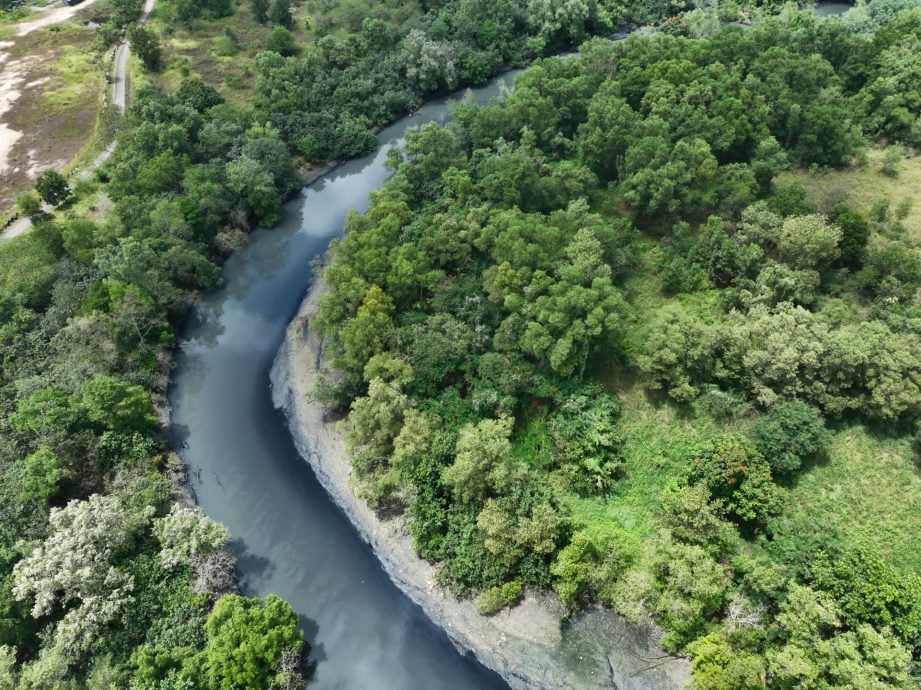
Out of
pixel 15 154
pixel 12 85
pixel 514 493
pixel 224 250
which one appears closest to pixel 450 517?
pixel 514 493

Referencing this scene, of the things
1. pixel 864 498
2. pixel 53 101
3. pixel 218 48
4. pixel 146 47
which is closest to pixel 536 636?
pixel 864 498

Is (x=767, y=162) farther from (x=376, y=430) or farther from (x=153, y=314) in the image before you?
(x=153, y=314)

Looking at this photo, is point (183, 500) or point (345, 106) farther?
point (345, 106)

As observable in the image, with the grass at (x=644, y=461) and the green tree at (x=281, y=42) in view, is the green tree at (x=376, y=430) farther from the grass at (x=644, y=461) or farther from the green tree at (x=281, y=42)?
the green tree at (x=281, y=42)

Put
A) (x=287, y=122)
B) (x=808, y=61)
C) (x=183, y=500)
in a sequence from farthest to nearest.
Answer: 1. (x=287, y=122)
2. (x=808, y=61)
3. (x=183, y=500)

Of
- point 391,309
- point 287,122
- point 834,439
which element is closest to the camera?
point 834,439

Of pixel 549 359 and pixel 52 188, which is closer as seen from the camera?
pixel 549 359

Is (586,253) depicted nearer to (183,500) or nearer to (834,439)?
(834,439)
